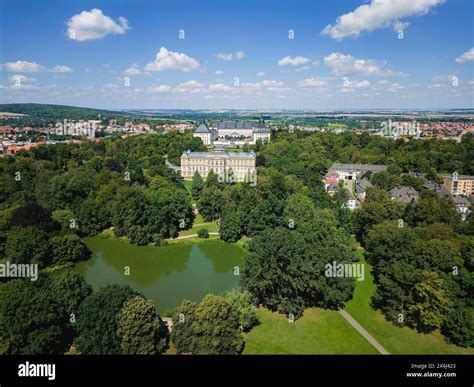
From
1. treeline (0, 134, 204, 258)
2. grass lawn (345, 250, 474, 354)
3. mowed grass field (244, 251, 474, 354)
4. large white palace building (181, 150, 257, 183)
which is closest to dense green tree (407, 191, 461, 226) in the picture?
grass lawn (345, 250, 474, 354)

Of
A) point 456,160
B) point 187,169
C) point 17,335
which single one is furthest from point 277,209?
point 456,160

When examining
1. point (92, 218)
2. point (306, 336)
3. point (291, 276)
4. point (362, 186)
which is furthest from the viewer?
point (362, 186)

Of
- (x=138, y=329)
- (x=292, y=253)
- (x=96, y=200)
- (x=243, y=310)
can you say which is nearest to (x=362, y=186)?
(x=292, y=253)

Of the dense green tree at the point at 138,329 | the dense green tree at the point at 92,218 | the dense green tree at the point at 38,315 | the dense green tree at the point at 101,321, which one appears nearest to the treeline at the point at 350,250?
the dense green tree at the point at 138,329

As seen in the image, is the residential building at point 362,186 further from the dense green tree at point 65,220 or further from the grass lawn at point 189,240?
the dense green tree at point 65,220

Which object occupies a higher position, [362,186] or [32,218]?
[362,186]

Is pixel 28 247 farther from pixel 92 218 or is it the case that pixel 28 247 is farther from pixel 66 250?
pixel 92 218

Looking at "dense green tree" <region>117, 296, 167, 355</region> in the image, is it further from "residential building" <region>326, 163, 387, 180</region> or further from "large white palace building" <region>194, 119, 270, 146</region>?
"large white palace building" <region>194, 119, 270, 146</region>
